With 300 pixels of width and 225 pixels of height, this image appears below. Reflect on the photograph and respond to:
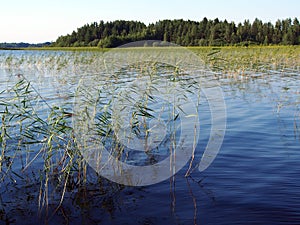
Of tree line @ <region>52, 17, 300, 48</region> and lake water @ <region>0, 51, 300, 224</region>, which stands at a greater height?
tree line @ <region>52, 17, 300, 48</region>

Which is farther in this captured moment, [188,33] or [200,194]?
[188,33]

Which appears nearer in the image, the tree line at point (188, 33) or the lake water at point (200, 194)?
the lake water at point (200, 194)

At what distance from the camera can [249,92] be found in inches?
734

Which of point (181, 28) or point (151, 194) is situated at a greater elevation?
point (181, 28)

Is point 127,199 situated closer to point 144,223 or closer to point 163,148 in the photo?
point 144,223

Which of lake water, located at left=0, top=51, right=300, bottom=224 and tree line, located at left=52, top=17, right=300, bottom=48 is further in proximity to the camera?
tree line, located at left=52, top=17, right=300, bottom=48

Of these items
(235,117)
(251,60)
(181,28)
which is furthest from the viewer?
(181,28)

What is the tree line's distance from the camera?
83500mm

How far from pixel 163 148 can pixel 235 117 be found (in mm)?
4580

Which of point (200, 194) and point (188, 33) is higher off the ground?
point (188, 33)

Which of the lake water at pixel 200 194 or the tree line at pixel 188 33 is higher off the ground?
the tree line at pixel 188 33

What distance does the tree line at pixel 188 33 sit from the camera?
83500mm

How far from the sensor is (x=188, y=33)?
88625 millimetres

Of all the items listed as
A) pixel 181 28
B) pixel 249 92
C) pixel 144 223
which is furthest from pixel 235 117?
pixel 181 28
